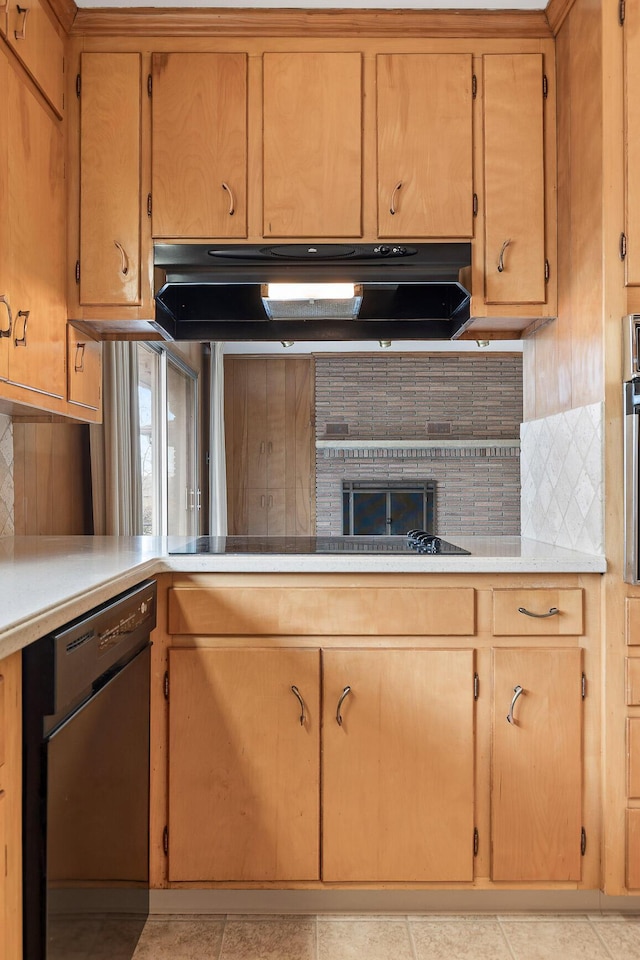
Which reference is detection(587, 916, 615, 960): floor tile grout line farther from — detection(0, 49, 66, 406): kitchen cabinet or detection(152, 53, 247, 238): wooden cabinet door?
detection(152, 53, 247, 238): wooden cabinet door

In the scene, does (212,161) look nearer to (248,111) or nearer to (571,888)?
(248,111)

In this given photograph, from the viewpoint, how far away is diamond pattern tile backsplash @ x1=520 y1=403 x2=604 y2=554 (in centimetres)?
194

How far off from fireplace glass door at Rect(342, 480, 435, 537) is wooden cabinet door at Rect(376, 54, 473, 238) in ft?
17.3

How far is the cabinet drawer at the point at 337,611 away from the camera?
1.90 m

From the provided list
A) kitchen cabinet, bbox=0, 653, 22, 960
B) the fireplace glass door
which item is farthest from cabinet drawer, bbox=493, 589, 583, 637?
the fireplace glass door

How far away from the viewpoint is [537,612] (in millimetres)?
1912

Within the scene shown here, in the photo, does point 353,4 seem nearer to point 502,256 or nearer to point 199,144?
point 199,144

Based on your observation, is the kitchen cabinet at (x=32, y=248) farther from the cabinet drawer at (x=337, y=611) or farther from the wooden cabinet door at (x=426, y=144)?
the wooden cabinet door at (x=426, y=144)

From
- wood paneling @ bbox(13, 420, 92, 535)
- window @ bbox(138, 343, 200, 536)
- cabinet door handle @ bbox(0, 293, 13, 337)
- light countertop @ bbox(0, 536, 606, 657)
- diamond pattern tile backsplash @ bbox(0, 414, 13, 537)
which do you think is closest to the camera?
light countertop @ bbox(0, 536, 606, 657)

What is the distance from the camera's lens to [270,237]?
2166mm

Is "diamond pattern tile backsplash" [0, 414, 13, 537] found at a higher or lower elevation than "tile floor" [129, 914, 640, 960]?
higher

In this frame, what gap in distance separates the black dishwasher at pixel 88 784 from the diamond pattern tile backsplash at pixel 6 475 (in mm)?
843

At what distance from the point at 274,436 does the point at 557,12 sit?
5.61 meters

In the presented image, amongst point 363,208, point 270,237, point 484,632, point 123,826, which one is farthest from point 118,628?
point 363,208
